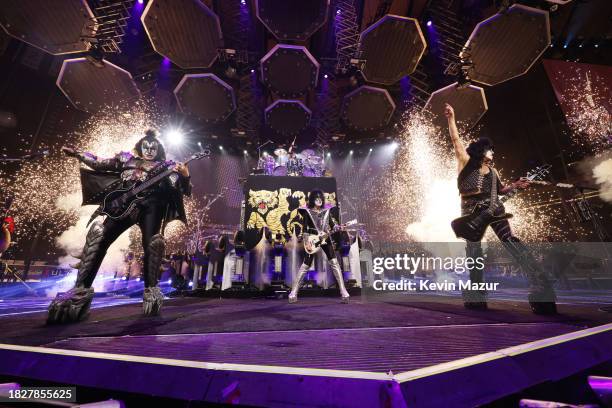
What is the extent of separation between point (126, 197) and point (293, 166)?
6325 mm

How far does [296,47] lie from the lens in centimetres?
734

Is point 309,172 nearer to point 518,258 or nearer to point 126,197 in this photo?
point 126,197

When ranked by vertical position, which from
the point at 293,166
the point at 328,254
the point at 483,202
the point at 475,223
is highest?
the point at 293,166

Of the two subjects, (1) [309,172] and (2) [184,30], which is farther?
(1) [309,172]

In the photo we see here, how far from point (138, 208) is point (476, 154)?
5144mm

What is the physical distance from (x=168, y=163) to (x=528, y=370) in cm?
416

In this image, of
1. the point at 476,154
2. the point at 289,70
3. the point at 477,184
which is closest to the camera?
the point at 477,184

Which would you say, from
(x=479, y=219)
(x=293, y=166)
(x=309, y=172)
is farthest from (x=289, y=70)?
(x=479, y=219)

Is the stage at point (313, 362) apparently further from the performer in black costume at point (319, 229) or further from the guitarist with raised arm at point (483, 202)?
the performer in black costume at point (319, 229)

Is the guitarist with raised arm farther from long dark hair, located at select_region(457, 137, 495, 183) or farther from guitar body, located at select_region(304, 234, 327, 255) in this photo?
guitar body, located at select_region(304, 234, 327, 255)

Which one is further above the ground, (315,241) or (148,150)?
(148,150)

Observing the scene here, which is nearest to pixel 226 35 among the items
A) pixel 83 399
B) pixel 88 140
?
pixel 88 140

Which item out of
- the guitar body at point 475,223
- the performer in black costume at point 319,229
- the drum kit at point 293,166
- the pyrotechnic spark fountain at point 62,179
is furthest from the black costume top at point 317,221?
the pyrotechnic spark fountain at point 62,179

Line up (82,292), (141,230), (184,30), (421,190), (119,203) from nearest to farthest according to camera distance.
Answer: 1. (82,292)
2. (119,203)
3. (141,230)
4. (184,30)
5. (421,190)
